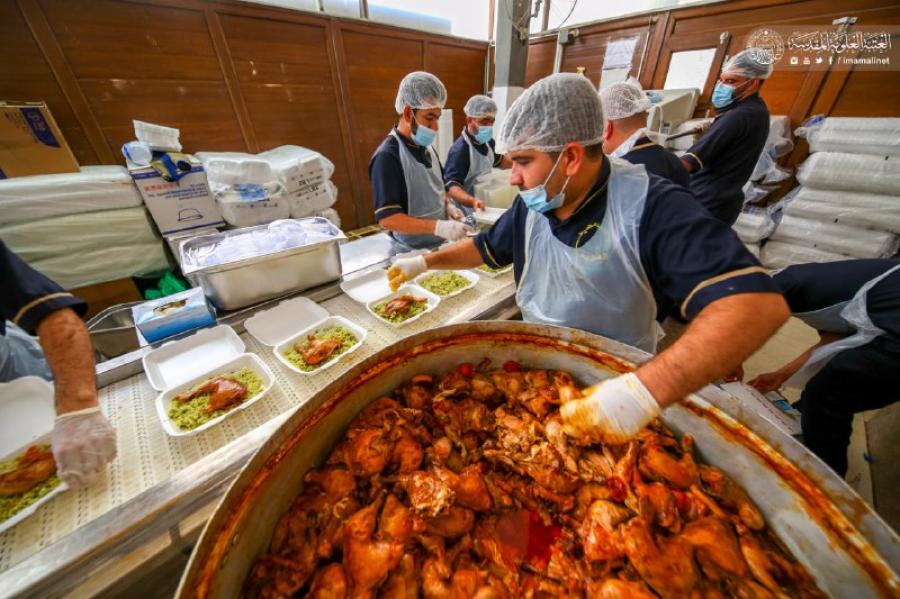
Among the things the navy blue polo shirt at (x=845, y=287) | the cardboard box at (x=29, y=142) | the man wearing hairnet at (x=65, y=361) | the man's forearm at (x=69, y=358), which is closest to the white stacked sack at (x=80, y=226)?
the cardboard box at (x=29, y=142)

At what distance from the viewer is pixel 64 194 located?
11.2 feet

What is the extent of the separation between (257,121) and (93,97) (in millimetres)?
1862

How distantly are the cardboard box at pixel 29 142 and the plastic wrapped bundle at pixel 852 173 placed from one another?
968 cm

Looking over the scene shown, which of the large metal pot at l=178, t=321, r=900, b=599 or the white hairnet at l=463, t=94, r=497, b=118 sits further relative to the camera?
the white hairnet at l=463, t=94, r=497, b=118

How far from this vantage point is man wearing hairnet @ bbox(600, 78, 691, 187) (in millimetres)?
2668

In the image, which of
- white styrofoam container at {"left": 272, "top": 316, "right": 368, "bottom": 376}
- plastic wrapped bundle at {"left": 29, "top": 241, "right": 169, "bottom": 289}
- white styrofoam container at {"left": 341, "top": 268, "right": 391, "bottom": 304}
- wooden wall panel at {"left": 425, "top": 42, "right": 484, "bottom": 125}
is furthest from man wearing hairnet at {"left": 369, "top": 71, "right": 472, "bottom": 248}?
wooden wall panel at {"left": 425, "top": 42, "right": 484, "bottom": 125}

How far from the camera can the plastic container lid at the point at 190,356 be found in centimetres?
160

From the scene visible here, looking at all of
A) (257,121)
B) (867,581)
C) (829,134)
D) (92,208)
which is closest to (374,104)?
(257,121)

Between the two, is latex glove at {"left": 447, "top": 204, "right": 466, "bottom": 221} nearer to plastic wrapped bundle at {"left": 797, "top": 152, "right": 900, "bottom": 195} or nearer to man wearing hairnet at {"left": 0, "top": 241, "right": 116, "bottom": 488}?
man wearing hairnet at {"left": 0, "top": 241, "right": 116, "bottom": 488}

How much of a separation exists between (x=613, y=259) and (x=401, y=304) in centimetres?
127

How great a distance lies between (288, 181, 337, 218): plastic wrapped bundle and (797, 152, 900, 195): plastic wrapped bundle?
23.7ft

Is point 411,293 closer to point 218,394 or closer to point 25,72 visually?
point 218,394

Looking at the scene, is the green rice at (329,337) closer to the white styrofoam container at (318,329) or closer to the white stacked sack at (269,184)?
the white styrofoam container at (318,329)

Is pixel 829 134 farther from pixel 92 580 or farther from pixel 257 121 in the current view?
pixel 257 121
